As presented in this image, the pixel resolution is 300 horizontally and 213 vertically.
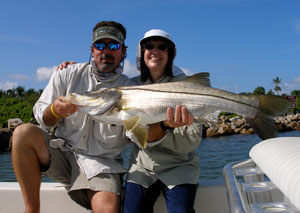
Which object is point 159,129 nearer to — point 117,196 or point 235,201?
point 117,196

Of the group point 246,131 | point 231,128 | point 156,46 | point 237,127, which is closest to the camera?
point 156,46

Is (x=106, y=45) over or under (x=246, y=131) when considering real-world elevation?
over

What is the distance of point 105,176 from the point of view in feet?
11.5

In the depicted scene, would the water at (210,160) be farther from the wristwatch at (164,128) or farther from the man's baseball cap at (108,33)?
the man's baseball cap at (108,33)

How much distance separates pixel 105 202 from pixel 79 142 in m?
0.82

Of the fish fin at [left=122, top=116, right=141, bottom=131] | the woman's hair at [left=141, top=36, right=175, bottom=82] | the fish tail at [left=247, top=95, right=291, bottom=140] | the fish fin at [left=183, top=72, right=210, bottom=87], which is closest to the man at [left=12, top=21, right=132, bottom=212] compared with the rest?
the woman's hair at [left=141, top=36, right=175, bottom=82]

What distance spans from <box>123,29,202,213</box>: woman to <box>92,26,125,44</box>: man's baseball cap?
627mm

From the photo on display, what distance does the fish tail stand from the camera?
291cm

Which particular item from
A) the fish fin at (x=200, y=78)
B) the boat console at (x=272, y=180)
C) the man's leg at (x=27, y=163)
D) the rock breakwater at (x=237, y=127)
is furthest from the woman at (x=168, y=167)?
the rock breakwater at (x=237, y=127)

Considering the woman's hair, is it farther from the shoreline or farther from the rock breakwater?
the rock breakwater

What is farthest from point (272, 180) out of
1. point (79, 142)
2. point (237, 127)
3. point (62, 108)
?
point (237, 127)

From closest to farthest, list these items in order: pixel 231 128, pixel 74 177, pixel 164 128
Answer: pixel 164 128
pixel 74 177
pixel 231 128

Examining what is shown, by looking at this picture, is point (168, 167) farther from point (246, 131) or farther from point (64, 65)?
point (246, 131)

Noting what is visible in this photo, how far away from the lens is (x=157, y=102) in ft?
10.6
